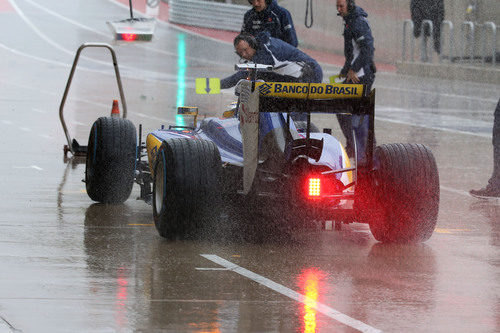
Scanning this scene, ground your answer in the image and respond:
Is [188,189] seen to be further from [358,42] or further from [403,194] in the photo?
[358,42]

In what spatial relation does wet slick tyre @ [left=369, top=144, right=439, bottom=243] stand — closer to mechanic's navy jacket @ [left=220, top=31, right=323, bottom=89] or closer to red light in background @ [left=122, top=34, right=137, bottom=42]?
mechanic's navy jacket @ [left=220, top=31, right=323, bottom=89]

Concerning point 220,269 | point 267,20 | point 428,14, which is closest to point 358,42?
point 267,20

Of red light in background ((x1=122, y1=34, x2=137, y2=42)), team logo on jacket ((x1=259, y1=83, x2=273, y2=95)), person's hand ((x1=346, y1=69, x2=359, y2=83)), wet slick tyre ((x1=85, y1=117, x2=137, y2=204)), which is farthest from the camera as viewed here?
red light in background ((x1=122, y1=34, x2=137, y2=42))

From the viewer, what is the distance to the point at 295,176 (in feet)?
30.6

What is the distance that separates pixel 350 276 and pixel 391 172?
1267 mm

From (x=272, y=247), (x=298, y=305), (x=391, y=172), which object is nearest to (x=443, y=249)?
(x=391, y=172)

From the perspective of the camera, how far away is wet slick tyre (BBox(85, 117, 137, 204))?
11.1m

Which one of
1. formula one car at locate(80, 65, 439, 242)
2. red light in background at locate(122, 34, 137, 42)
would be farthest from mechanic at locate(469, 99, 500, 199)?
red light in background at locate(122, 34, 137, 42)

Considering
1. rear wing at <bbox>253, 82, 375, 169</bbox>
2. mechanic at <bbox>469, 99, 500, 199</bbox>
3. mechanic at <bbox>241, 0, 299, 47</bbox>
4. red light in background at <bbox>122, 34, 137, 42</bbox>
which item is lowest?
mechanic at <bbox>469, 99, 500, 199</bbox>

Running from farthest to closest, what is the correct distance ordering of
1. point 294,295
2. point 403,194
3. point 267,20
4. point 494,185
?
1. point 267,20
2. point 494,185
3. point 403,194
4. point 294,295

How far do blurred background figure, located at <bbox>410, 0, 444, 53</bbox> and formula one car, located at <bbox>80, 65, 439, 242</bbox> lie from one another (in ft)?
83.0

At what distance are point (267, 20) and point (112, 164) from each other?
351cm

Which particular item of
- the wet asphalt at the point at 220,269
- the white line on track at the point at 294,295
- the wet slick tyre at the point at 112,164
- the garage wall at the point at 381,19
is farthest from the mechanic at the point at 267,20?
the garage wall at the point at 381,19

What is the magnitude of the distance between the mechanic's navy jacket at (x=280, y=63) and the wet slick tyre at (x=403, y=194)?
5.08 feet
